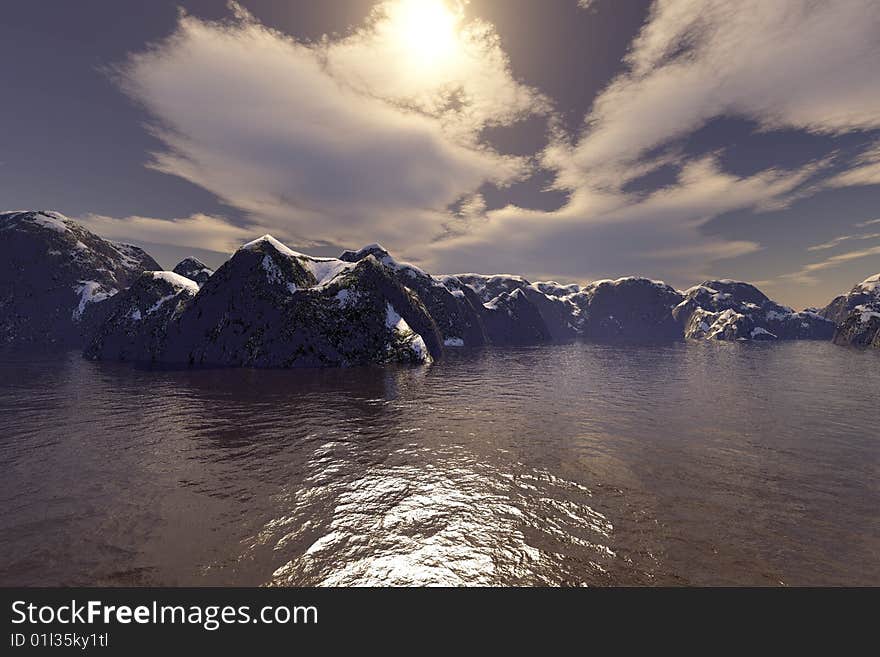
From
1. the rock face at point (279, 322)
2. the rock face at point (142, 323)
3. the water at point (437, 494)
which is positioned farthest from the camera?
the rock face at point (142, 323)

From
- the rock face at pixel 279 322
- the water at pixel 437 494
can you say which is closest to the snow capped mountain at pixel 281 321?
the rock face at pixel 279 322

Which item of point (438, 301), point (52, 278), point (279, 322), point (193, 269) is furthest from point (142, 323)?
point (52, 278)

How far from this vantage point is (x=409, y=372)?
6206 centimetres

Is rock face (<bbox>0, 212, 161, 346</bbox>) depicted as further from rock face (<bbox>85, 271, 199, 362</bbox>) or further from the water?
the water

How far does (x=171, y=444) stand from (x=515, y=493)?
22.9 m

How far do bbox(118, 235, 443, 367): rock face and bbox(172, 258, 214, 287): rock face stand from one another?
231 feet

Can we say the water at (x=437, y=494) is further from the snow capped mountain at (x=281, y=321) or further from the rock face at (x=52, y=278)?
the rock face at (x=52, y=278)

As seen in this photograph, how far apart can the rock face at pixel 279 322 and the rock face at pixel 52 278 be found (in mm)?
96331

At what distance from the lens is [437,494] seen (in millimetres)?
15891

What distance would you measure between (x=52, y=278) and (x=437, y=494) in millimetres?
216547

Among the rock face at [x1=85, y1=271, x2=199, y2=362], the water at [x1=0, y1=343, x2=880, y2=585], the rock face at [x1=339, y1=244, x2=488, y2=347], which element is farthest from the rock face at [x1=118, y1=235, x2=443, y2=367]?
the rock face at [x1=339, y1=244, x2=488, y2=347]

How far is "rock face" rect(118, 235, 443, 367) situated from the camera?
230 feet

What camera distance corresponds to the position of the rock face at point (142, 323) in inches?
3196

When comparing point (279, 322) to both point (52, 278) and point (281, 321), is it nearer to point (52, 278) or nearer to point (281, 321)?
point (281, 321)
